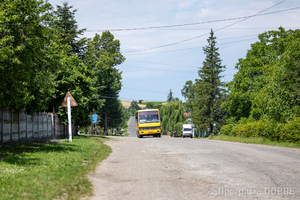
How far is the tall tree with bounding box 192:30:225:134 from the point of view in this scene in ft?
211

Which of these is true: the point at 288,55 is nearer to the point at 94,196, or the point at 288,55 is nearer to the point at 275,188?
the point at 275,188

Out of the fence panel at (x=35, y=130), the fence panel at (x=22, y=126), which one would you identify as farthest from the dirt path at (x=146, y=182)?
the fence panel at (x=35, y=130)

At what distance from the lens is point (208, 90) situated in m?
64.1

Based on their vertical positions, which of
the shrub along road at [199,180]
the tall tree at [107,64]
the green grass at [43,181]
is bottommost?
the shrub along road at [199,180]

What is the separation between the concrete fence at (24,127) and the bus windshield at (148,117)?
13.7m

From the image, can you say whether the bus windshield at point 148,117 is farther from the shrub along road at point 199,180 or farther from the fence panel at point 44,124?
the shrub along road at point 199,180

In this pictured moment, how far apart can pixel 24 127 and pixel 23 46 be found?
22.9 ft

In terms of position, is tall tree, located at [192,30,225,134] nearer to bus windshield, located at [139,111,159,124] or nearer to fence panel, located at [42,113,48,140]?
bus windshield, located at [139,111,159,124]

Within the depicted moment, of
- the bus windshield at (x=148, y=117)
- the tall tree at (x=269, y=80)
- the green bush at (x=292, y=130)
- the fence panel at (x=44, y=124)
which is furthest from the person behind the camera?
the bus windshield at (x=148, y=117)

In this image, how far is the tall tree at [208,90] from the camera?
64188mm

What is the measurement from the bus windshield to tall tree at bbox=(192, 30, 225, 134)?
90.1 ft

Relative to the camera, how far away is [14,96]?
13352mm

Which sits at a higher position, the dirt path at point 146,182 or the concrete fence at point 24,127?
the concrete fence at point 24,127

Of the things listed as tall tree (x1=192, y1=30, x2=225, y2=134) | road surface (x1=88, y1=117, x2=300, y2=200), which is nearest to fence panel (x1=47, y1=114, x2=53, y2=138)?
road surface (x1=88, y1=117, x2=300, y2=200)
